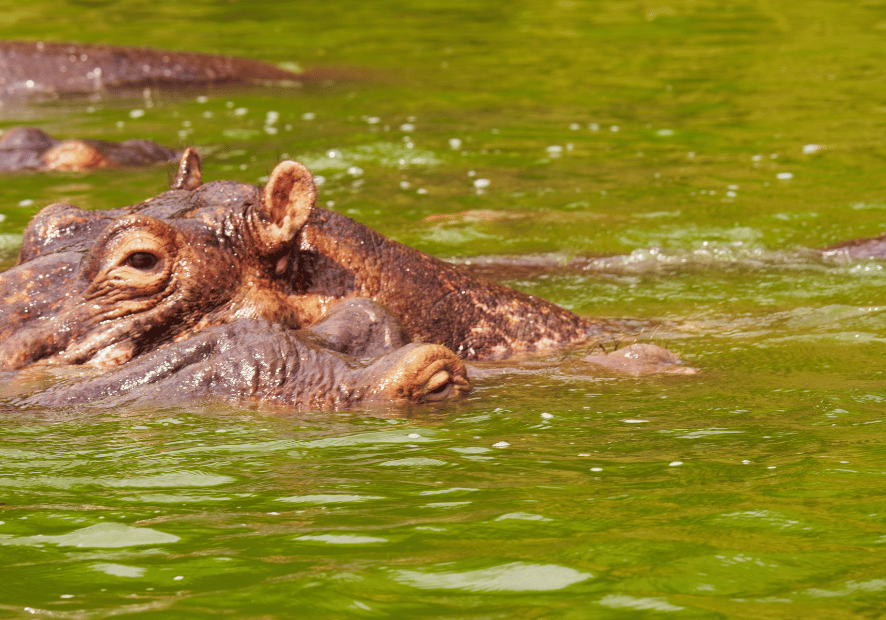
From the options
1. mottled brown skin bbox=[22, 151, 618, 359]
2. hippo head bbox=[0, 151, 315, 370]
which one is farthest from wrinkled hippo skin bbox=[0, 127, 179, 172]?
hippo head bbox=[0, 151, 315, 370]

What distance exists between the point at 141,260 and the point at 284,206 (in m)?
0.85

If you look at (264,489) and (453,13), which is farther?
(453,13)

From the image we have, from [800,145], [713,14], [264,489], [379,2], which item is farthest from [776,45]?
[264,489]

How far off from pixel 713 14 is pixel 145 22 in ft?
44.3

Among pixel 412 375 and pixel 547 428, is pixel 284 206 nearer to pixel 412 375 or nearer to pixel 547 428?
pixel 412 375

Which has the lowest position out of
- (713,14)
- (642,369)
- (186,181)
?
(642,369)

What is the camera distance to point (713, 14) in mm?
29172

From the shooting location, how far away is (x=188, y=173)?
26.1 ft

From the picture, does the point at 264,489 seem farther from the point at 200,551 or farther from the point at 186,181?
the point at 186,181

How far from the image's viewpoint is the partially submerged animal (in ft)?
→ 21.6

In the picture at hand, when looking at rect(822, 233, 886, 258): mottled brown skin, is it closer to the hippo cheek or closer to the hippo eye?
the hippo cheek

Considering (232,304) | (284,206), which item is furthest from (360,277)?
(232,304)

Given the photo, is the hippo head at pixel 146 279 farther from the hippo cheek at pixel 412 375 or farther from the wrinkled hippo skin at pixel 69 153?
the wrinkled hippo skin at pixel 69 153

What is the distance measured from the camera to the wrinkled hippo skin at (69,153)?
55.0ft
